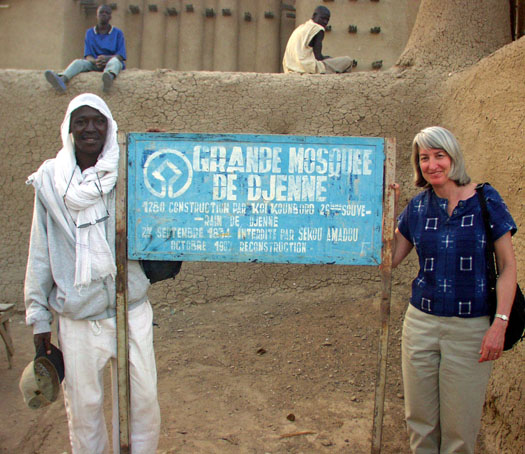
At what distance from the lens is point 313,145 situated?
2.31m

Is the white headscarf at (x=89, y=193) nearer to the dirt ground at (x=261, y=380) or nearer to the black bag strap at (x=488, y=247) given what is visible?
the dirt ground at (x=261, y=380)

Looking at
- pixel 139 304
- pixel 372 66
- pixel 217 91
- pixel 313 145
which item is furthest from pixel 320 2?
pixel 139 304

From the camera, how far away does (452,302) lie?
2.11 metres

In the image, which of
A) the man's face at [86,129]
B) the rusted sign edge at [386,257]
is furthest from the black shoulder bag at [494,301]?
the man's face at [86,129]

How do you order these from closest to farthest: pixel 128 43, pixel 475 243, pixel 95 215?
pixel 475 243
pixel 95 215
pixel 128 43

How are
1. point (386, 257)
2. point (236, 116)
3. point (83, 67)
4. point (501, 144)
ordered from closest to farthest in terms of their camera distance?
1. point (386, 257)
2. point (501, 144)
3. point (236, 116)
4. point (83, 67)

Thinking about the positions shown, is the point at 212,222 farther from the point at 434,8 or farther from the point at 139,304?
the point at 434,8

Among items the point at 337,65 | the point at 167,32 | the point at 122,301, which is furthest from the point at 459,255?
the point at 167,32

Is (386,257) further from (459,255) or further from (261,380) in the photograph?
(261,380)

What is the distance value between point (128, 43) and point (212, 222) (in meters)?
6.89

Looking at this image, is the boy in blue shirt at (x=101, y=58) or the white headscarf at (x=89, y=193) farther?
the boy in blue shirt at (x=101, y=58)

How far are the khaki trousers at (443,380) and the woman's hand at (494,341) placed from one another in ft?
0.16

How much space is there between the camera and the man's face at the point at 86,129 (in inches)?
88.4

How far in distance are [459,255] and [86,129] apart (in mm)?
1626
